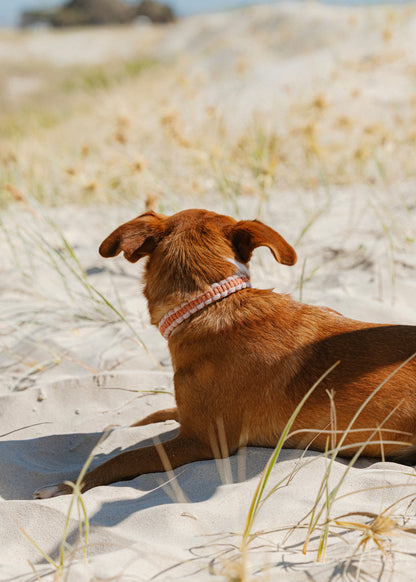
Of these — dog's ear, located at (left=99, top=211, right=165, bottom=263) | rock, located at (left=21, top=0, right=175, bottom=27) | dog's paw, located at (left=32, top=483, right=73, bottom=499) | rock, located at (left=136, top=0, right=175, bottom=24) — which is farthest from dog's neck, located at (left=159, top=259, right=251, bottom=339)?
rock, located at (left=21, top=0, right=175, bottom=27)

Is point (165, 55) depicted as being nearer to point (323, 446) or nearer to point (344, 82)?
point (344, 82)

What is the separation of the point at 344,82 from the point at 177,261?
9888 mm

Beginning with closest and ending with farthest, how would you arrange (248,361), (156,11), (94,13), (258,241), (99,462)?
(248,361) → (258,241) → (99,462) → (156,11) → (94,13)

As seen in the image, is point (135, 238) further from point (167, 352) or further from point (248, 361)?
point (167, 352)

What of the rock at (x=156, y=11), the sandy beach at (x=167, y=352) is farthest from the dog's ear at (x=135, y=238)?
the rock at (x=156, y=11)

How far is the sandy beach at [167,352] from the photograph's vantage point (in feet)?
6.15

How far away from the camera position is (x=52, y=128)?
13.5 meters

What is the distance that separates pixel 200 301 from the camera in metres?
2.66

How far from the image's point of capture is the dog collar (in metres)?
2.66

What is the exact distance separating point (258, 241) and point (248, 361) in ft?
1.79

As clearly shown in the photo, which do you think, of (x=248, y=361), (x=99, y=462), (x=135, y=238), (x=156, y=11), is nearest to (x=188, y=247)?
(x=135, y=238)

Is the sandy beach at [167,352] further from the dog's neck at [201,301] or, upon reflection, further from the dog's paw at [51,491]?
the dog's neck at [201,301]

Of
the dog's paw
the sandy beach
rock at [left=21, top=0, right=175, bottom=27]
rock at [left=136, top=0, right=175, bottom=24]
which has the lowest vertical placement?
the dog's paw

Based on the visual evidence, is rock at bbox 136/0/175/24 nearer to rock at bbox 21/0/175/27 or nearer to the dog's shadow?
rock at bbox 21/0/175/27
